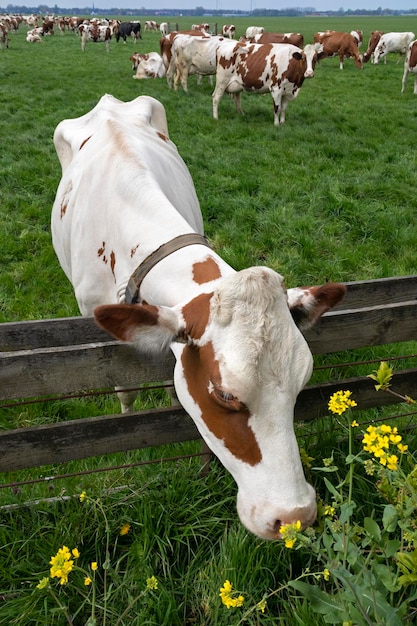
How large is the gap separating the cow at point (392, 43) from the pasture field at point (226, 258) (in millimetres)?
10279

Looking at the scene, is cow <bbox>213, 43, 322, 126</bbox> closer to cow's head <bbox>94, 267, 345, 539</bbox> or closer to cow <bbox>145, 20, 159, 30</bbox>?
cow's head <bbox>94, 267, 345, 539</bbox>

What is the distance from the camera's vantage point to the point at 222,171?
7.59 meters

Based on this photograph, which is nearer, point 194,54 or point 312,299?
point 312,299

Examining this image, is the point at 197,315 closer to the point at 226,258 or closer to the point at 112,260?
the point at 112,260

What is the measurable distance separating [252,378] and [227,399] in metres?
0.13

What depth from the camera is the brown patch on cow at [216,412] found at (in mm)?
1657

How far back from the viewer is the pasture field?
1.99m

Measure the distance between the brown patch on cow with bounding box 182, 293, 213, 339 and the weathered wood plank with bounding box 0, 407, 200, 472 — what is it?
2.22ft

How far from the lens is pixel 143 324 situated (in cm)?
176

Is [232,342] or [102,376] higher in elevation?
[232,342]

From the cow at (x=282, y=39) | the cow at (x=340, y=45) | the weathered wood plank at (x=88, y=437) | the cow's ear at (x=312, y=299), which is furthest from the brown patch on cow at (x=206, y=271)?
the cow at (x=340, y=45)

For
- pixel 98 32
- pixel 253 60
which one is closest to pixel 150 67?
pixel 253 60

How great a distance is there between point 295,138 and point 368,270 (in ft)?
Answer: 18.0

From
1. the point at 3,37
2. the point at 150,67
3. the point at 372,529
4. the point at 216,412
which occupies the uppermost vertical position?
the point at 3,37
